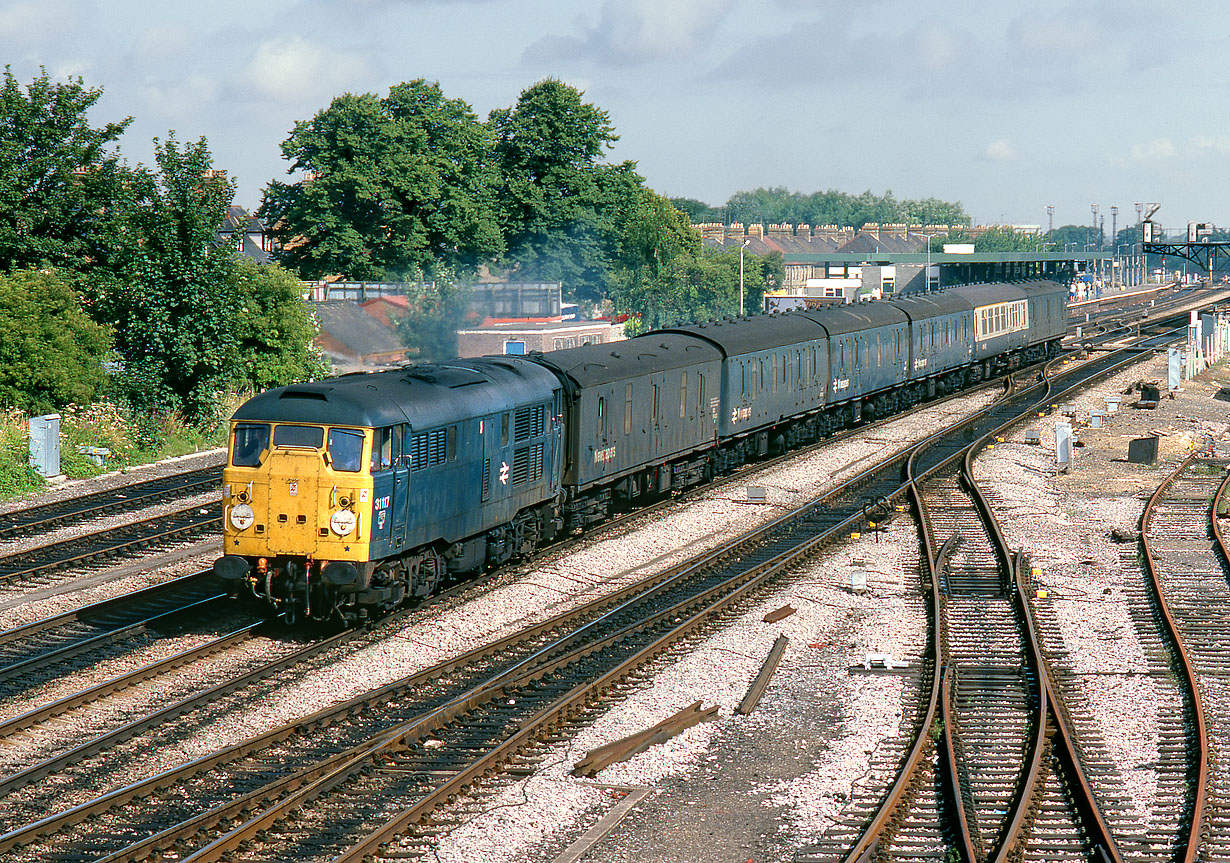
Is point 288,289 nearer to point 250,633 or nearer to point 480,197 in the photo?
point 250,633

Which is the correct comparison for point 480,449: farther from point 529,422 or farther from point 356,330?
point 356,330

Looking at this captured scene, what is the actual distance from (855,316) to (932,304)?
797cm

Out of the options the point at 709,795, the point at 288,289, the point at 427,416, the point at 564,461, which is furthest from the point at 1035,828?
the point at 288,289

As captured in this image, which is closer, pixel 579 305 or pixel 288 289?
pixel 288 289

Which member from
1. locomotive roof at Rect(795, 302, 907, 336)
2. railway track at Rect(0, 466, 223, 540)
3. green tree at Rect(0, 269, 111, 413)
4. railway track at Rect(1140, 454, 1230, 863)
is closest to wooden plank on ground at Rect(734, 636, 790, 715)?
railway track at Rect(1140, 454, 1230, 863)

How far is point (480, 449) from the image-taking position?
2017 centimetres

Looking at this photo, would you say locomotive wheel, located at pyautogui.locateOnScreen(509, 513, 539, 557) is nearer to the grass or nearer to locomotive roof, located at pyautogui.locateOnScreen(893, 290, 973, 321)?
the grass

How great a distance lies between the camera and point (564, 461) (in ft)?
78.2

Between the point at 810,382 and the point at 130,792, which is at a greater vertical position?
the point at 810,382

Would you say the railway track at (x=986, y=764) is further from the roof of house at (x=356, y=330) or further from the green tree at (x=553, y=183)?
the green tree at (x=553, y=183)

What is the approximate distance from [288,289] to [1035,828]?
3389cm

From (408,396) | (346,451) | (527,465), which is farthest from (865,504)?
(346,451)

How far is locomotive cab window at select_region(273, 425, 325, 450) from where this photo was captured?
17.4m

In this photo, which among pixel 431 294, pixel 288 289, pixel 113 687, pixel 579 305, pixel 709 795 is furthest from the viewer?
pixel 579 305
